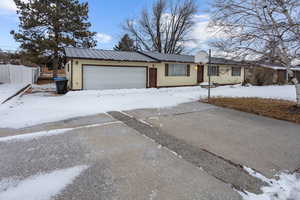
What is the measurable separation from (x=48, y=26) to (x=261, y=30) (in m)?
20.3

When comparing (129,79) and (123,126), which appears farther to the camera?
(129,79)

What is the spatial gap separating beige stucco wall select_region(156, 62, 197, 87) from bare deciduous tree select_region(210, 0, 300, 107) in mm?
8057

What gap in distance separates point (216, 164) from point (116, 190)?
1.67 metres

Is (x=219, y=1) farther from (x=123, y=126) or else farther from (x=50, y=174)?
(x=50, y=174)

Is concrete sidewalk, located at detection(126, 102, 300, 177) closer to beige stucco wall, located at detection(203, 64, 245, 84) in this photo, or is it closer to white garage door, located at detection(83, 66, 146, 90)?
white garage door, located at detection(83, 66, 146, 90)

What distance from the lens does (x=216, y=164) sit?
2.90 metres

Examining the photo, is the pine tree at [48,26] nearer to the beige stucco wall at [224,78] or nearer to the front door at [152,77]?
the front door at [152,77]

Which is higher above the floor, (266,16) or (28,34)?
(28,34)

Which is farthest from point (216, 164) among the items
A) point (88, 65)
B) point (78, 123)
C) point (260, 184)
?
point (88, 65)

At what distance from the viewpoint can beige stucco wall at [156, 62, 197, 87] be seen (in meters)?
14.9

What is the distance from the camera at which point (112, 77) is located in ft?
42.0

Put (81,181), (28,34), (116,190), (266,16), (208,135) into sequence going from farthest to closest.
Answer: (28,34), (266,16), (208,135), (81,181), (116,190)

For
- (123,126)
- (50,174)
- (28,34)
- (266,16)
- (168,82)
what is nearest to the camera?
(50,174)

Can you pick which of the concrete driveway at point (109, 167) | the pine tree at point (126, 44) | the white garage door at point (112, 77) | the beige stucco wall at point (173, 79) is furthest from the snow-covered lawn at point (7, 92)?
the pine tree at point (126, 44)
